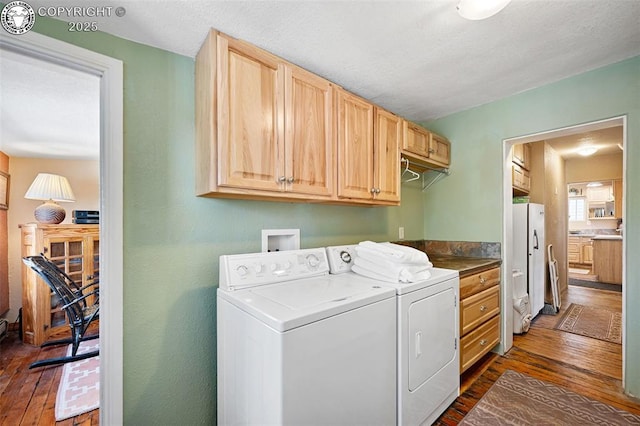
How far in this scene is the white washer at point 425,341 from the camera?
55.5 inches

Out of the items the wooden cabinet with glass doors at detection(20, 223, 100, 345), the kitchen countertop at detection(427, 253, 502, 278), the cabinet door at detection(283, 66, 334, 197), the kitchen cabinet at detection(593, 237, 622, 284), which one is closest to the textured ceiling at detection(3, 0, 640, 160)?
the cabinet door at detection(283, 66, 334, 197)

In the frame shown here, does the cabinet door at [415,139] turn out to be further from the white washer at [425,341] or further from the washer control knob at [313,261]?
the washer control knob at [313,261]

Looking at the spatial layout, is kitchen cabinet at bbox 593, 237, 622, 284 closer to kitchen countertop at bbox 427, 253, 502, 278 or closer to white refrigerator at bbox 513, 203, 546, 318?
white refrigerator at bbox 513, 203, 546, 318

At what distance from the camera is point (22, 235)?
3.12 meters

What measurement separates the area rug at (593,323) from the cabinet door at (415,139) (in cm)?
263

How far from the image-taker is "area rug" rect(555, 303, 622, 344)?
2.81 meters

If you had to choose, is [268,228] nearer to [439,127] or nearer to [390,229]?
[390,229]

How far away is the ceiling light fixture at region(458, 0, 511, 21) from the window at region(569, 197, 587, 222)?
7.77 m

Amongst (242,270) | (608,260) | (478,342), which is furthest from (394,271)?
(608,260)

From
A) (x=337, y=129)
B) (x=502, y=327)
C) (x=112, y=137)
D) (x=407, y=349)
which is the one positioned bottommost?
(x=502, y=327)

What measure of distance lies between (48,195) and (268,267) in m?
3.19

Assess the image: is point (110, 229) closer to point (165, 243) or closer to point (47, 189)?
point (165, 243)

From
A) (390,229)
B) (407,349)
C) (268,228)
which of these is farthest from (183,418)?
(390,229)

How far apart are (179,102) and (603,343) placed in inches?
165
